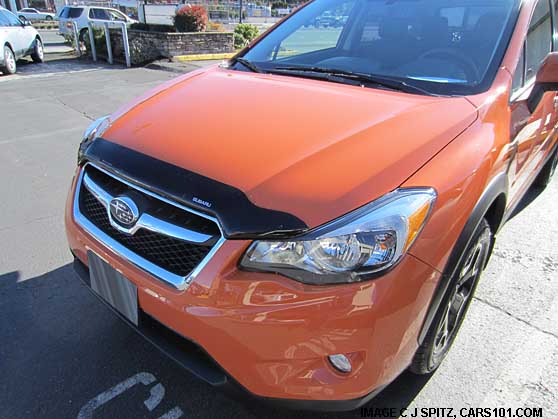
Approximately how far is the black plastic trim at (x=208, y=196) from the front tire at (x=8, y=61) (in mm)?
10703

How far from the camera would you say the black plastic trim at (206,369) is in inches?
58.3

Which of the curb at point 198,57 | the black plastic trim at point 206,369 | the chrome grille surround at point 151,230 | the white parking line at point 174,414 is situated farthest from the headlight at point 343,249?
the curb at point 198,57

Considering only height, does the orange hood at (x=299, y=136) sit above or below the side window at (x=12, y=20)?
above

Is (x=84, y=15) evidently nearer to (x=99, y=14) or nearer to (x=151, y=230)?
(x=99, y=14)

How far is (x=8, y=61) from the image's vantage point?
33.3ft

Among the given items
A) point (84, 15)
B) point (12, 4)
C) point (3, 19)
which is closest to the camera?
point (3, 19)

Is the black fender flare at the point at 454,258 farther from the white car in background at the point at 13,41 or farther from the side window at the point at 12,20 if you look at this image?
the side window at the point at 12,20

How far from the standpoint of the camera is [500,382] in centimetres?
208

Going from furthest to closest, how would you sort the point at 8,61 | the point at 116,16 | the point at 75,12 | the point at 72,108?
the point at 116,16, the point at 75,12, the point at 8,61, the point at 72,108

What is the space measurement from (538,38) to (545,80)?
52 cm

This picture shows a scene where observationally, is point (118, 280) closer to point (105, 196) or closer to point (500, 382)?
point (105, 196)

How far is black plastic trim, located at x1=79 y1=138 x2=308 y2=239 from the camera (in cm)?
137

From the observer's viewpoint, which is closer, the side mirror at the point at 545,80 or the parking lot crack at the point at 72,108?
the side mirror at the point at 545,80

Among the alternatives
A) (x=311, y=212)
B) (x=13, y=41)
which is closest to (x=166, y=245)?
(x=311, y=212)
